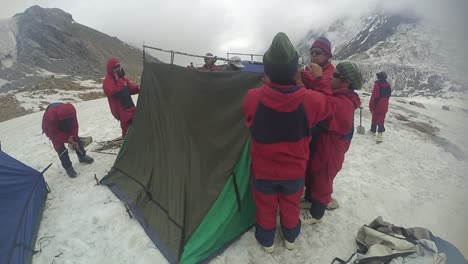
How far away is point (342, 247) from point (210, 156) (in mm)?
2167

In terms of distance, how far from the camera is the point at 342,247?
12.7ft

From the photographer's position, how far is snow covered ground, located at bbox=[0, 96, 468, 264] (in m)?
3.77

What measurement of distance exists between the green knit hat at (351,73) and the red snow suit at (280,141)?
0.63 m

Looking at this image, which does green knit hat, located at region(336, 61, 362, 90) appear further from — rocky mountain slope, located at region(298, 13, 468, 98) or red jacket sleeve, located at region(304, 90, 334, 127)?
rocky mountain slope, located at region(298, 13, 468, 98)

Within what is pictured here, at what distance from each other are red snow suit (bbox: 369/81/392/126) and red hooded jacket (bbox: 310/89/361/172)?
5.41m

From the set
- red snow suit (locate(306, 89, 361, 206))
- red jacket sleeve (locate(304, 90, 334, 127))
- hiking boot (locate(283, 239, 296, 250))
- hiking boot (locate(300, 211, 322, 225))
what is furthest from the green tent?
red jacket sleeve (locate(304, 90, 334, 127))

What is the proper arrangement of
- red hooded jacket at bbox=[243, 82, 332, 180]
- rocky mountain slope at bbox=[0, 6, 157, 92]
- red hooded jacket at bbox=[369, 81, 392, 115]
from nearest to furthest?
1. red hooded jacket at bbox=[243, 82, 332, 180]
2. red hooded jacket at bbox=[369, 81, 392, 115]
3. rocky mountain slope at bbox=[0, 6, 157, 92]

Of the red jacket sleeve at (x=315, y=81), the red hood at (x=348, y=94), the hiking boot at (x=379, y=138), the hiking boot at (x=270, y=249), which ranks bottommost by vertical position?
the hiking boot at (x=270, y=249)

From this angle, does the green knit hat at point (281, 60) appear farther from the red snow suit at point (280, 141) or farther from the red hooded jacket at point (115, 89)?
the red hooded jacket at point (115, 89)

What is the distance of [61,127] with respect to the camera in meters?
5.82

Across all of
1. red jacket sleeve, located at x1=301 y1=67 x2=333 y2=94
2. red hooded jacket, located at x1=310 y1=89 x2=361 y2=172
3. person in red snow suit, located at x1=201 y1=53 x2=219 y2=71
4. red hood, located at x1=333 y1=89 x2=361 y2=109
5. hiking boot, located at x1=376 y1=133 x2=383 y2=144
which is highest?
person in red snow suit, located at x1=201 y1=53 x2=219 y2=71

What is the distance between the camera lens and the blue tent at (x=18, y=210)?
3.66 m

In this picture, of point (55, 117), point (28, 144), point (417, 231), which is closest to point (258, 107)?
point (417, 231)

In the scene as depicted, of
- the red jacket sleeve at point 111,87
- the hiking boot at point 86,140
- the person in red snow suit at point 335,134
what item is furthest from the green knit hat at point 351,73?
the hiking boot at point 86,140
